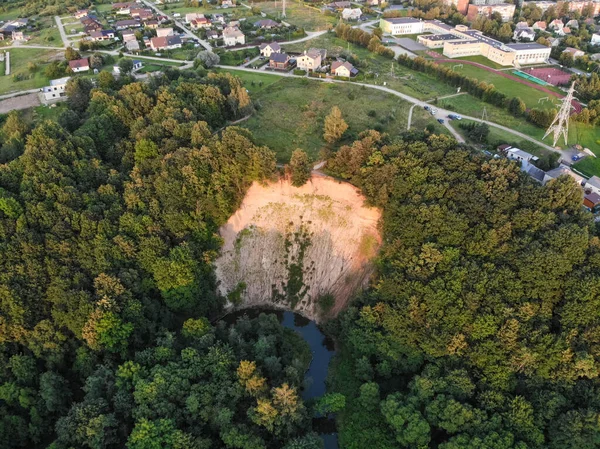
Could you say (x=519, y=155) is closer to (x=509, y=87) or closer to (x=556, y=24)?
(x=509, y=87)

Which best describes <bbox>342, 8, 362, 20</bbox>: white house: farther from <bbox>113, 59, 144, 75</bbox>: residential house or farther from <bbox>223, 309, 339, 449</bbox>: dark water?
<bbox>223, 309, 339, 449</bbox>: dark water

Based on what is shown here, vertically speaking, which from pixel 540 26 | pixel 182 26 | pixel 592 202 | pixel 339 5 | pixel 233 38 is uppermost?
pixel 339 5

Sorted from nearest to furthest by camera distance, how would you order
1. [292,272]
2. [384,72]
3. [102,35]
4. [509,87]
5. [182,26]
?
[292,272] → [509,87] → [384,72] → [102,35] → [182,26]

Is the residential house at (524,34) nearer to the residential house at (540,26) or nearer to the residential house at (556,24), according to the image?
the residential house at (540,26)

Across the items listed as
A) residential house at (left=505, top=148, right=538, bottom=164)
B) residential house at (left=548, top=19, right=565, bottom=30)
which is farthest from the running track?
residential house at (left=548, top=19, right=565, bottom=30)

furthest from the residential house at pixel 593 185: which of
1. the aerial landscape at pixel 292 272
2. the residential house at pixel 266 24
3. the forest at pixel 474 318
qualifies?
the residential house at pixel 266 24

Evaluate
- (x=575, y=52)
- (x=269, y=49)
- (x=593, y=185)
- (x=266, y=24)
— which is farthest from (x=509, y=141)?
(x=266, y=24)
